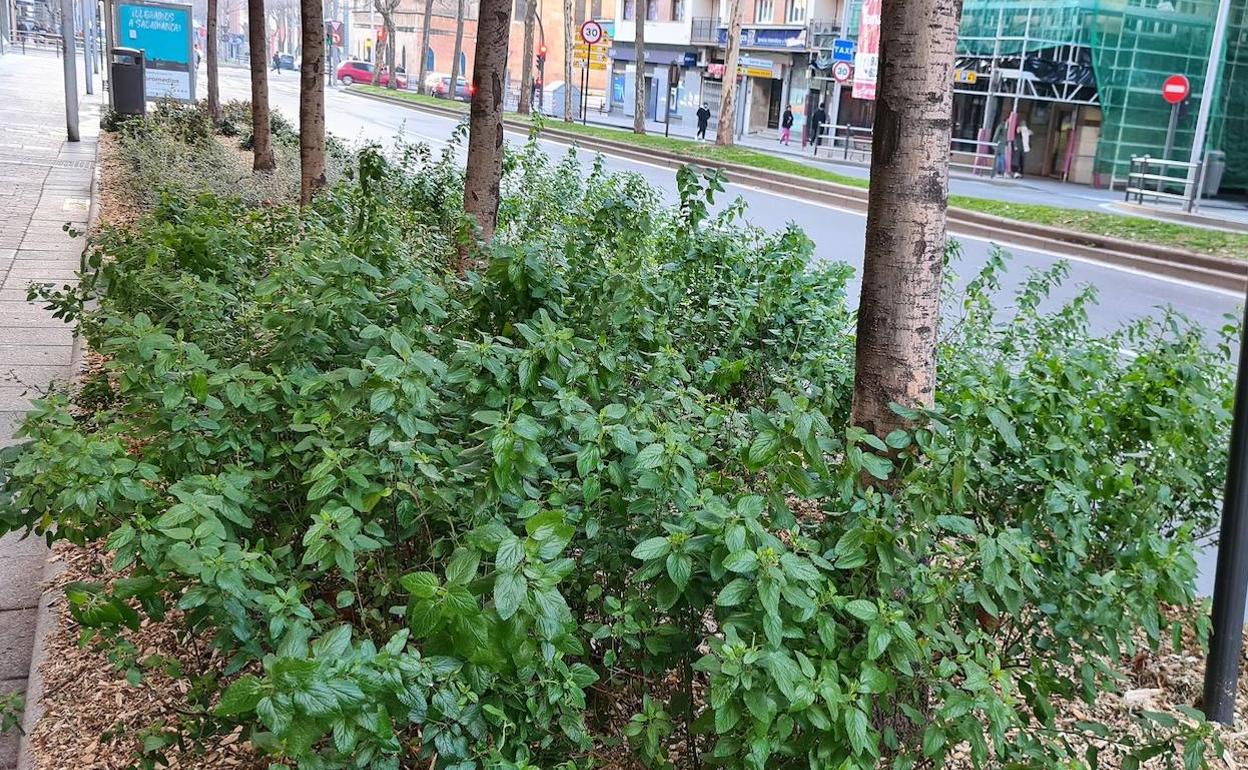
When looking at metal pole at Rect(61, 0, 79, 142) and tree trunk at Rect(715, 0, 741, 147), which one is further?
tree trunk at Rect(715, 0, 741, 147)

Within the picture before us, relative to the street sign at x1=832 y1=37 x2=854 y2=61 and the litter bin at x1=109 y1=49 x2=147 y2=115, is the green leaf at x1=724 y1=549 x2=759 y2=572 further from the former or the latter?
the street sign at x1=832 y1=37 x2=854 y2=61

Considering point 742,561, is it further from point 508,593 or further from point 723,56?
point 723,56

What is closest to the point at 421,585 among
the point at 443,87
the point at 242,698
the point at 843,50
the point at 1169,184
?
the point at 242,698

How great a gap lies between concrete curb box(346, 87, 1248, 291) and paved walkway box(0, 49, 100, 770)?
4.59 m

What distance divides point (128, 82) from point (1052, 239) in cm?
1671

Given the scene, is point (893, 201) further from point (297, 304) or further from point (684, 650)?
point (297, 304)

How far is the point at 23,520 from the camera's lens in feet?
8.95

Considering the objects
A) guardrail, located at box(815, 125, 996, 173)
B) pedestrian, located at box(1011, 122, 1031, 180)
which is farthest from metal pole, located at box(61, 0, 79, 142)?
pedestrian, located at box(1011, 122, 1031, 180)

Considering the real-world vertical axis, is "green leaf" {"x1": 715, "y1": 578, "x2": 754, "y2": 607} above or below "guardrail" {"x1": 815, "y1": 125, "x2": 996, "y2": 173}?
above

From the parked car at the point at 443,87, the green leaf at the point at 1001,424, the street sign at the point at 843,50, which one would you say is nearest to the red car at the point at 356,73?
the parked car at the point at 443,87

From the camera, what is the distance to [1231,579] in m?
3.30

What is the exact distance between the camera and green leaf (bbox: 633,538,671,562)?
2291mm

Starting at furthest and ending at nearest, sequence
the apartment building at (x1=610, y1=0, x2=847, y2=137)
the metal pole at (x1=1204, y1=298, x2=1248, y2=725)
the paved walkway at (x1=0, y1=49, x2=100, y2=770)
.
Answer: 1. the apartment building at (x1=610, y1=0, x2=847, y2=137)
2. the paved walkway at (x1=0, y1=49, x2=100, y2=770)
3. the metal pole at (x1=1204, y1=298, x2=1248, y2=725)

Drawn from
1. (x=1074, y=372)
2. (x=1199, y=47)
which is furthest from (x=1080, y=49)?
(x=1074, y=372)
